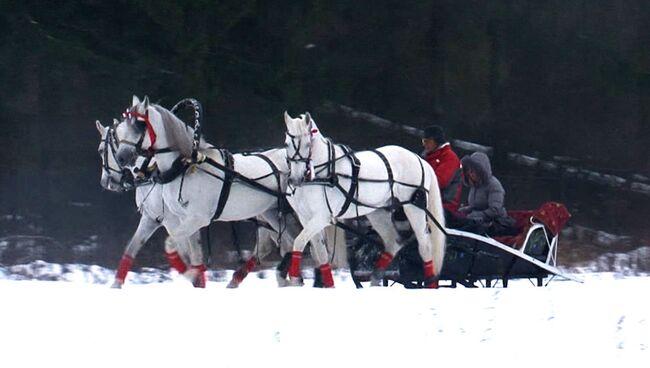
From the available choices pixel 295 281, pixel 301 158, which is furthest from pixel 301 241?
pixel 301 158

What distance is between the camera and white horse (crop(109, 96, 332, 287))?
36.8 ft

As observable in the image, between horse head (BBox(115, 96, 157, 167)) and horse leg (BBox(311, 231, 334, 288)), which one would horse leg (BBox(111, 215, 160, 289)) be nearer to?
horse head (BBox(115, 96, 157, 167))

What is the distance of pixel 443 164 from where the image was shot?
12.8m

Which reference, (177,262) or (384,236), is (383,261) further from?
(177,262)

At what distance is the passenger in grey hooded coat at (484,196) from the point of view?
12.4 metres

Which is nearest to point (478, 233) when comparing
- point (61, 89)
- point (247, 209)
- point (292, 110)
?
point (247, 209)

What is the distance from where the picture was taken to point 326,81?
17.9 m

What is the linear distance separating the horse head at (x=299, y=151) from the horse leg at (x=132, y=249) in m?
1.28

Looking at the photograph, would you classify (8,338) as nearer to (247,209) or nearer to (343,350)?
(343,350)

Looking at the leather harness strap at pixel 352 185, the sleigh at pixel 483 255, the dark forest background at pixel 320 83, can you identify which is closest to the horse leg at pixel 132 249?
the leather harness strap at pixel 352 185

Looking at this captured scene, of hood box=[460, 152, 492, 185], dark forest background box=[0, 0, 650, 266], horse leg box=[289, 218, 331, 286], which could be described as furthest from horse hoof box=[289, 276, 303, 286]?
dark forest background box=[0, 0, 650, 266]

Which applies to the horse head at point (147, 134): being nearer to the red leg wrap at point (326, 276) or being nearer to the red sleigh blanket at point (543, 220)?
the red leg wrap at point (326, 276)

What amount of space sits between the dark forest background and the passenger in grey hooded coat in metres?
4.80

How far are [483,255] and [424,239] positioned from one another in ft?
1.75
